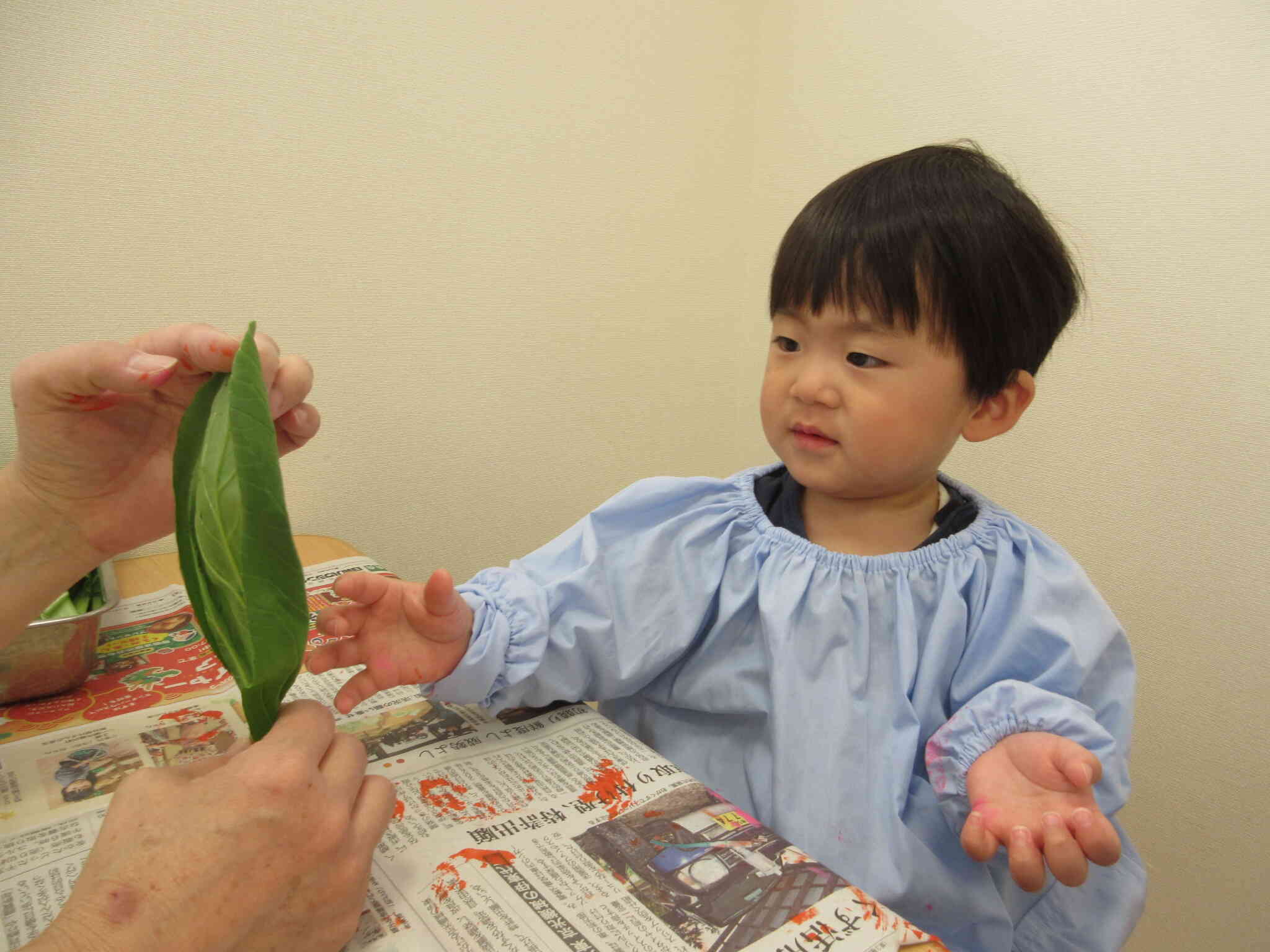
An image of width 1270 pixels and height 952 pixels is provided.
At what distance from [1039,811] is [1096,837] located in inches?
1.8

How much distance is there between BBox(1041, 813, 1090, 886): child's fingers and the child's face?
0.32 meters

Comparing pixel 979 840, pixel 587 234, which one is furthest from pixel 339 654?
pixel 587 234

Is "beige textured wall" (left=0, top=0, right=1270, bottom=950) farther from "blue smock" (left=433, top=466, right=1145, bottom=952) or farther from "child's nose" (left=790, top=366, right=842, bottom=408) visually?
"child's nose" (left=790, top=366, right=842, bottom=408)

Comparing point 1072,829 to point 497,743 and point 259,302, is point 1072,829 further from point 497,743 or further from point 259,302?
point 259,302

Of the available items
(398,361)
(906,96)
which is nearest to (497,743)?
(398,361)

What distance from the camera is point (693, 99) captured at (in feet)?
4.80

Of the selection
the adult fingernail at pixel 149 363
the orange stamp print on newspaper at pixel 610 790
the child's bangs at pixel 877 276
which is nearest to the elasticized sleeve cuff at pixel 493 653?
the orange stamp print on newspaper at pixel 610 790

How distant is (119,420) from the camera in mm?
614

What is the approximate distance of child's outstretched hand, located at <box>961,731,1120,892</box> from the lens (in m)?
0.52

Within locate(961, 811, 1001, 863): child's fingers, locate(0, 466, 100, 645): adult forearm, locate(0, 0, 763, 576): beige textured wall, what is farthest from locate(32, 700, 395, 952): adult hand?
locate(0, 0, 763, 576): beige textured wall

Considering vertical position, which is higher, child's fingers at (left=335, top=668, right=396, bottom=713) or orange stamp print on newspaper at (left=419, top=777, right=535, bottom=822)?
child's fingers at (left=335, top=668, right=396, bottom=713)

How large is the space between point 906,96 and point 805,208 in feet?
2.16

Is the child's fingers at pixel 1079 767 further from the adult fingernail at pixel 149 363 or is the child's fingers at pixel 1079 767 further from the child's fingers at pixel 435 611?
the adult fingernail at pixel 149 363

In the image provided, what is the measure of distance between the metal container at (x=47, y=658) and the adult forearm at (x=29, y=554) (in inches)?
2.6
